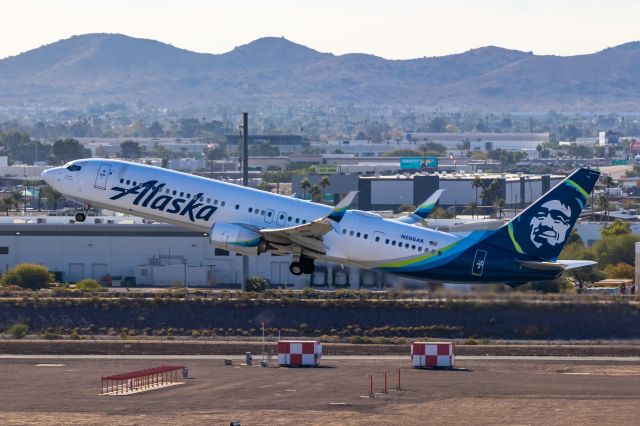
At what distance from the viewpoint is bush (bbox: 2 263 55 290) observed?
13062cm

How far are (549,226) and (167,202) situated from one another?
22400 mm

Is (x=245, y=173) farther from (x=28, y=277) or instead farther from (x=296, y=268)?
(x=296, y=268)

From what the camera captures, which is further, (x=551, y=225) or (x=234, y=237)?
(x=551, y=225)

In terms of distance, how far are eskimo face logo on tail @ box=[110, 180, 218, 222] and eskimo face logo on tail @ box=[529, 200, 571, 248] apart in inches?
737

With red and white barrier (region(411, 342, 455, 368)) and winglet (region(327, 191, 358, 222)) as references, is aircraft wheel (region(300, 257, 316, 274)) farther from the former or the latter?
red and white barrier (region(411, 342, 455, 368))

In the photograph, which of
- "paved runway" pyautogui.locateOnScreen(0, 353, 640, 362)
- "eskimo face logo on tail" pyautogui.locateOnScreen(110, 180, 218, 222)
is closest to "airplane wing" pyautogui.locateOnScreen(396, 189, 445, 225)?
"paved runway" pyautogui.locateOnScreen(0, 353, 640, 362)

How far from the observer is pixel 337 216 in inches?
3420

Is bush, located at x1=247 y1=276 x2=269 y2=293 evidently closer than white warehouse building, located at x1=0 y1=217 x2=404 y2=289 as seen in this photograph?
Yes

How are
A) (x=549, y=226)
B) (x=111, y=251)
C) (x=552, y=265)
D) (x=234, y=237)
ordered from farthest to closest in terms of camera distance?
(x=111, y=251) < (x=549, y=226) < (x=234, y=237) < (x=552, y=265)

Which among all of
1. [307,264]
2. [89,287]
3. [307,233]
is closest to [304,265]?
[307,264]

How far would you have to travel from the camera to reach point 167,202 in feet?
299

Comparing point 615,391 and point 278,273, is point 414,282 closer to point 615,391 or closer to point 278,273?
point 615,391

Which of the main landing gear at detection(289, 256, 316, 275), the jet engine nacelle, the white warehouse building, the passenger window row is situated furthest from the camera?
the white warehouse building

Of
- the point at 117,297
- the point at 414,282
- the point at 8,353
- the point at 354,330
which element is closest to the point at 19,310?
the point at 117,297
